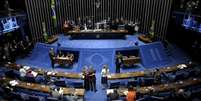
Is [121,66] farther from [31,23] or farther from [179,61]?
[31,23]

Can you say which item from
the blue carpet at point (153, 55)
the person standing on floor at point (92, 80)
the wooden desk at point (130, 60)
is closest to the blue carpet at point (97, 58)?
the wooden desk at point (130, 60)

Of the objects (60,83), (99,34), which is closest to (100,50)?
(99,34)

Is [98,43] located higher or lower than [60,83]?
higher

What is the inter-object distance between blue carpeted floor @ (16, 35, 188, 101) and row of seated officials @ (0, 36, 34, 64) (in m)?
0.52

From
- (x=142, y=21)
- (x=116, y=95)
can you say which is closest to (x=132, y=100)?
(x=116, y=95)

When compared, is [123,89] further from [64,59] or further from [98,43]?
[98,43]

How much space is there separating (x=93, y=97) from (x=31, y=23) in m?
9.37

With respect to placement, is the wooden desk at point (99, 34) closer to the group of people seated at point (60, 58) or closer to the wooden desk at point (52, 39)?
the wooden desk at point (52, 39)

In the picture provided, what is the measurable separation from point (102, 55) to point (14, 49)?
7036 mm

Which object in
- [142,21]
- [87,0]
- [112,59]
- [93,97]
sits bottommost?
[93,97]

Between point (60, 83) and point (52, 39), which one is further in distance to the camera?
point (52, 39)

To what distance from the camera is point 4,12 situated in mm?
18094

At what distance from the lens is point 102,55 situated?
17828mm

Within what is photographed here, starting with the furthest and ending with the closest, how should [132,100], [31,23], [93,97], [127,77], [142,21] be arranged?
[142,21] → [31,23] → [127,77] → [93,97] → [132,100]
